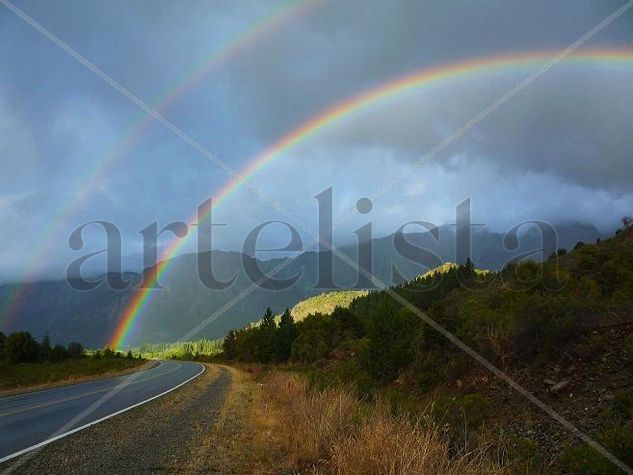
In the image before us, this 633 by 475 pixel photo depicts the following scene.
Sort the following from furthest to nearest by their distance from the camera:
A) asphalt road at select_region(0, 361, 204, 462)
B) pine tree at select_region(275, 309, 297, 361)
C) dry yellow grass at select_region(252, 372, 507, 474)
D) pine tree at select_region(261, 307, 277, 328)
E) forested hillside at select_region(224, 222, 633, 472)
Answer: pine tree at select_region(261, 307, 277, 328) < pine tree at select_region(275, 309, 297, 361) < forested hillside at select_region(224, 222, 633, 472) < asphalt road at select_region(0, 361, 204, 462) < dry yellow grass at select_region(252, 372, 507, 474)

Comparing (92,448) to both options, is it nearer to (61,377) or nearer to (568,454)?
(568,454)

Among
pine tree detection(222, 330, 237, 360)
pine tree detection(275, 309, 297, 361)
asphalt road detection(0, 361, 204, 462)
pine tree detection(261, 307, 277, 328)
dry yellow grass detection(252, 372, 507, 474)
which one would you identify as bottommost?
pine tree detection(222, 330, 237, 360)

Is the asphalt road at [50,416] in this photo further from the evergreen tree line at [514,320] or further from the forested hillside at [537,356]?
the evergreen tree line at [514,320]

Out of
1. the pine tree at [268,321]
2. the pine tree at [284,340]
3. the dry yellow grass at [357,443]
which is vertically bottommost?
the pine tree at [284,340]

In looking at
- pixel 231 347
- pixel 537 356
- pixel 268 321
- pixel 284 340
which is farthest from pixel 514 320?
pixel 231 347

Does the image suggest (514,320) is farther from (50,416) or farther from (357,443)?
(50,416)

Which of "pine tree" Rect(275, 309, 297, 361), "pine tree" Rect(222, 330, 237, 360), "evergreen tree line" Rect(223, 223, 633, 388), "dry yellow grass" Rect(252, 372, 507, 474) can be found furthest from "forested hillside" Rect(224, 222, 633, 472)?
"pine tree" Rect(222, 330, 237, 360)

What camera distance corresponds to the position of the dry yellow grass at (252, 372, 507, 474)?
508 cm

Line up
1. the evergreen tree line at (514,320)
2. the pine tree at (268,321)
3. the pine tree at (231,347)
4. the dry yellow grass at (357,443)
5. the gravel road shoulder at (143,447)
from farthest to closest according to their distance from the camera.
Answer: the pine tree at (231,347)
the pine tree at (268,321)
the evergreen tree line at (514,320)
the gravel road shoulder at (143,447)
the dry yellow grass at (357,443)

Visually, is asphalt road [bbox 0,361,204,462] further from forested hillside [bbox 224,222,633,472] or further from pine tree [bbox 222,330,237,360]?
pine tree [bbox 222,330,237,360]

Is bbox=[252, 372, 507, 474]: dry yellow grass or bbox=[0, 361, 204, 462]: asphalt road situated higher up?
bbox=[252, 372, 507, 474]: dry yellow grass

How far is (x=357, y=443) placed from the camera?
589 centimetres

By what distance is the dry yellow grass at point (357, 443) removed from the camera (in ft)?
16.7

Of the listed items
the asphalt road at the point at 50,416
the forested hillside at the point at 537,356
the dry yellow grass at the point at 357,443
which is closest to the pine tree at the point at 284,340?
the forested hillside at the point at 537,356
